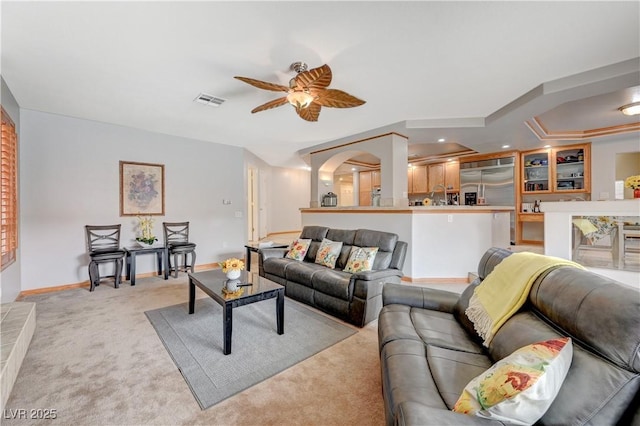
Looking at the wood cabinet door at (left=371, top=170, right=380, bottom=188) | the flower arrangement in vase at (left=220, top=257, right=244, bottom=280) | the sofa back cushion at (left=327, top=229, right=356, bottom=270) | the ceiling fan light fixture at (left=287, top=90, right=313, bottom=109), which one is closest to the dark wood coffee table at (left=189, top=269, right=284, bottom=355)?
the flower arrangement in vase at (left=220, top=257, right=244, bottom=280)

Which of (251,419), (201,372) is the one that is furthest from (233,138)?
(251,419)

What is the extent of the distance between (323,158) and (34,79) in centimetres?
418

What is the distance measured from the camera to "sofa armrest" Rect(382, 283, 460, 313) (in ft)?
6.91

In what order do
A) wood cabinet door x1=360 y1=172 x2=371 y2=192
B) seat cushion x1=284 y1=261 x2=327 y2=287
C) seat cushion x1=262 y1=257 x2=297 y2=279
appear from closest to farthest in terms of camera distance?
seat cushion x1=284 y1=261 x2=327 y2=287
seat cushion x1=262 y1=257 x2=297 y2=279
wood cabinet door x1=360 y1=172 x2=371 y2=192

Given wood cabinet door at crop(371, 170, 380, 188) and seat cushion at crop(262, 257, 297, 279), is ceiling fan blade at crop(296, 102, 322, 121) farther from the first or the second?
wood cabinet door at crop(371, 170, 380, 188)

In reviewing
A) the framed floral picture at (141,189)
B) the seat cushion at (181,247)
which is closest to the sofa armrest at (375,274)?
the seat cushion at (181,247)

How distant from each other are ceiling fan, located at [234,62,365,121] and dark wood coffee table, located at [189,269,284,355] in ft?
5.73

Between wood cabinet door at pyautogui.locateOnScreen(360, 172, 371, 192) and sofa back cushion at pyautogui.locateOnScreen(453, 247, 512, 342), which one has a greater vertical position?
wood cabinet door at pyautogui.locateOnScreen(360, 172, 371, 192)

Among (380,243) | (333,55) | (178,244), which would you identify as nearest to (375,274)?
(380,243)

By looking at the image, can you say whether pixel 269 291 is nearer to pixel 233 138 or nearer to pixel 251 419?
pixel 251 419

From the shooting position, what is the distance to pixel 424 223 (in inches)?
170

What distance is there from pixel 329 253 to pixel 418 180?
16.5 ft

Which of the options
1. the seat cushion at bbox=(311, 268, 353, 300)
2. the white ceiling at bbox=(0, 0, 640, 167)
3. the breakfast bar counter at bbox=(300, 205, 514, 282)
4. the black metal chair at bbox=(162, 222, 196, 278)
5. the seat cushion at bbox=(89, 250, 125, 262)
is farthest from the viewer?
→ the black metal chair at bbox=(162, 222, 196, 278)

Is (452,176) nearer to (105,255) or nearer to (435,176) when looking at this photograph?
(435,176)
